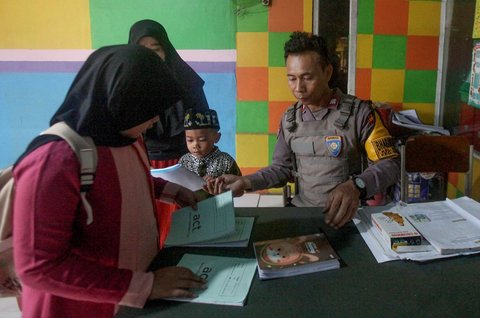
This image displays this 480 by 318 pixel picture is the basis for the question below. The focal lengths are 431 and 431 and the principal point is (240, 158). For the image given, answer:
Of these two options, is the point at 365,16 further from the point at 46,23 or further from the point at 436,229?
the point at 46,23

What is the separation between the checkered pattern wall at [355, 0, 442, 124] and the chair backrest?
1.48 m

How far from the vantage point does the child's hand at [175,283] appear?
0.94m

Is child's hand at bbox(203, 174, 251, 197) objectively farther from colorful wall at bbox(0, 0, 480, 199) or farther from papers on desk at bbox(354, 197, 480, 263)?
colorful wall at bbox(0, 0, 480, 199)

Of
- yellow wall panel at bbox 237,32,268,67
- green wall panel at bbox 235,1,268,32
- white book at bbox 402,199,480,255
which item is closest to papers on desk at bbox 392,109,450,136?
yellow wall panel at bbox 237,32,268,67

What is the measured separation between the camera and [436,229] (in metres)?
1.23

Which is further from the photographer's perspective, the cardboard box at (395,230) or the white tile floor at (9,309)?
the white tile floor at (9,309)

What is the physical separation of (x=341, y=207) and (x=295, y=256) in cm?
29

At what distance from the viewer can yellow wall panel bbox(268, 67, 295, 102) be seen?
356 centimetres

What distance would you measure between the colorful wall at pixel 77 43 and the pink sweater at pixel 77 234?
2.60 meters

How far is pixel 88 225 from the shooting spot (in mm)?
959

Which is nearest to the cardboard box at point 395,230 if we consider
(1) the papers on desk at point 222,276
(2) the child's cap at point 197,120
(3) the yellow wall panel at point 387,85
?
(1) the papers on desk at point 222,276

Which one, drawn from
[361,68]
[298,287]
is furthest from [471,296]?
[361,68]

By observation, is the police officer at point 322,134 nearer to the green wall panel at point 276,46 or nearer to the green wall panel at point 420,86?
the green wall panel at point 276,46

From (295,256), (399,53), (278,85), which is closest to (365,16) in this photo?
(399,53)
